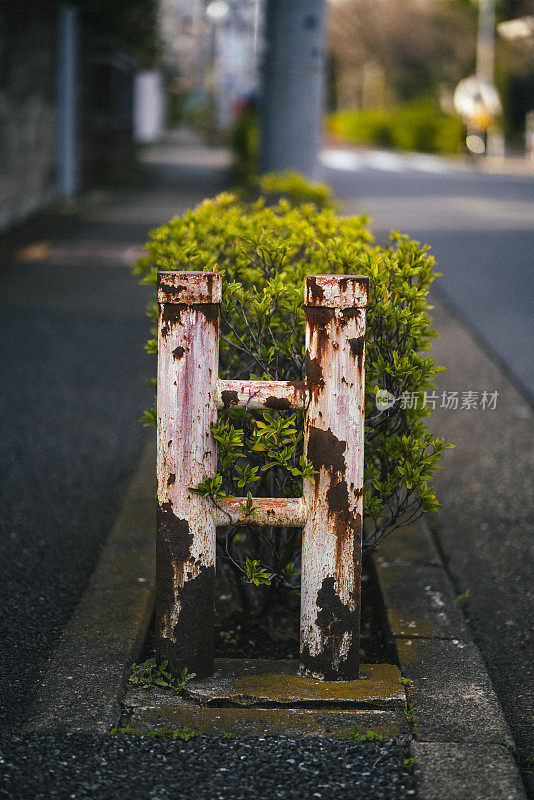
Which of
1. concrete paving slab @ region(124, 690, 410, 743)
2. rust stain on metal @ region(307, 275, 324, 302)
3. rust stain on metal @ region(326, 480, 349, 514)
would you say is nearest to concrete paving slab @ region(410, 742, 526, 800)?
concrete paving slab @ region(124, 690, 410, 743)

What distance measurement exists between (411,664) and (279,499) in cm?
67

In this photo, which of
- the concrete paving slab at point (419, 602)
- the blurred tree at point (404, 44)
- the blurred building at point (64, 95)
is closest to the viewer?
the concrete paving slab at point (419, 602)

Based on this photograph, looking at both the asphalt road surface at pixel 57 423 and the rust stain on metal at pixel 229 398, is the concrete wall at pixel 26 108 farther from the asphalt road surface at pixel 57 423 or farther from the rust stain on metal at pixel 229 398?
the rust stain on metal at pixel 229 398

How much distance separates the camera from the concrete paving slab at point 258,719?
268 centimetres

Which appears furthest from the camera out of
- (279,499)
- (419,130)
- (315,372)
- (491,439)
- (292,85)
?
(419,130)

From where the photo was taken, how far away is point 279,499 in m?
2.87

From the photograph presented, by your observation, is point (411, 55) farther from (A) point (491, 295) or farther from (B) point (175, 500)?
(B) point (175, 500)

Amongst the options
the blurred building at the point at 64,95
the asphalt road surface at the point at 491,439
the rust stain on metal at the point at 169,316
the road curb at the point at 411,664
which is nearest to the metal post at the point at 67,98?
the blurred building at the point at 64,95

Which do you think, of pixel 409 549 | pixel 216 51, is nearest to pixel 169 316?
pixel 409 549

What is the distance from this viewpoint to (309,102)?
35.2 ft

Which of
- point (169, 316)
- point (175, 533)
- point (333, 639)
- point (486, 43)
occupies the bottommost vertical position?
point (333, 639)

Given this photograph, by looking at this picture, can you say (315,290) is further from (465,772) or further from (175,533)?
(465,772)

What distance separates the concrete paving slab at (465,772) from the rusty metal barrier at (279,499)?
0.40 meters

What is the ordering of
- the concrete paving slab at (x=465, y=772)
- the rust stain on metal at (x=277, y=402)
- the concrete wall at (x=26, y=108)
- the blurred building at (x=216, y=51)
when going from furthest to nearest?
1. the blurred building at (x=216, y=51)
2. the concrete wall at (x=26, y=108)
3. the rust stain on metal at (x=277, y=402)
4. the concrete paving slab at (x=465, y=772)
